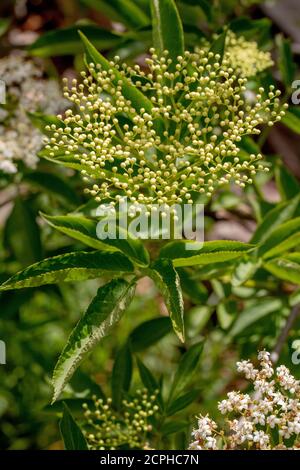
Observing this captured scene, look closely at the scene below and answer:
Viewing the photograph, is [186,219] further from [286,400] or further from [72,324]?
[72,324]

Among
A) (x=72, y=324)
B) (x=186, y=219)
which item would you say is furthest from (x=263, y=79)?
(x=72, y=324)

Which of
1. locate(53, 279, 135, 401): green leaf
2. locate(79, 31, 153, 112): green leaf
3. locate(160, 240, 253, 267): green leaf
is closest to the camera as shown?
locate(53, 279, 135, 401): green leaf

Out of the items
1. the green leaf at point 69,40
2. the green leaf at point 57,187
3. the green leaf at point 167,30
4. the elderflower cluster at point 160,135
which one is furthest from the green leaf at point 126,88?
the green leaf at point 69,40

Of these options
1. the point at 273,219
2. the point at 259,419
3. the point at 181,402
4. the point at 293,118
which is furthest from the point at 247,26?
the point at 259,419

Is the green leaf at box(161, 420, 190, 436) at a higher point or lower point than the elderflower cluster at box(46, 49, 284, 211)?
lower

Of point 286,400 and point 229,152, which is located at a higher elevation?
point 229,152

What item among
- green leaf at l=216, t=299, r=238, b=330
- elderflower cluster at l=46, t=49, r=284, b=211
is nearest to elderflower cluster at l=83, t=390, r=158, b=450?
green leaf at l=216, t=299, r=238, b=330

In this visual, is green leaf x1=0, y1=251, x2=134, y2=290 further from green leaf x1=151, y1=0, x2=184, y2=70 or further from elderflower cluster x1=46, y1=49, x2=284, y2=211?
green leaf x1=151, y1=0, x2=184, y2=70
